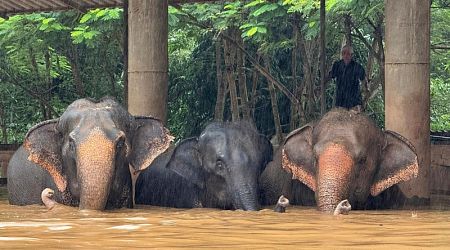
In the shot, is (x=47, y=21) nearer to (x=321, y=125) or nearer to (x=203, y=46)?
(x=203, y=46)

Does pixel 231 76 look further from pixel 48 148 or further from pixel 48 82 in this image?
pixel 48 148

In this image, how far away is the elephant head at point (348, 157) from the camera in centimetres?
964

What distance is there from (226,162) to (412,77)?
2.17 m

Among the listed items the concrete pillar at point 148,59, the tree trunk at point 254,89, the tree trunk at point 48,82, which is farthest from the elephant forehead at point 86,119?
the tree trunk at point 48,82

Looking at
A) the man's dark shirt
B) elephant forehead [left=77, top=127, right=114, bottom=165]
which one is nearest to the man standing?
the man's dark shirt

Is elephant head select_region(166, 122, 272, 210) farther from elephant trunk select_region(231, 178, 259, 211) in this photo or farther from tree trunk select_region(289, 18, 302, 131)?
tree trunk select_region(289, 18, 302, 131)

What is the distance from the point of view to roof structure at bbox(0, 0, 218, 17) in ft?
49.3

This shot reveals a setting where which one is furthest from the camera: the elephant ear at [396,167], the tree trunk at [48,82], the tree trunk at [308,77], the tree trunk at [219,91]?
the tree trunk at [48,82]

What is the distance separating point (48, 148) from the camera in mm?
10297

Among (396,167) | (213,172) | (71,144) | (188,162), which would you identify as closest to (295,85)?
(188,162)

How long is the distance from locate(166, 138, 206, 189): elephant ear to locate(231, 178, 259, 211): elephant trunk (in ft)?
3.59

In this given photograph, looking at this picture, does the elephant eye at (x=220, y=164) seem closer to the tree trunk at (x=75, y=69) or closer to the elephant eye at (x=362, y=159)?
the elephant eye at (x=362, y=159)

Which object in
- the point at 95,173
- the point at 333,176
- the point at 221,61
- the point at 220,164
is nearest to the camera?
the point at 95,173

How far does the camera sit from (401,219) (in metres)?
8.44
